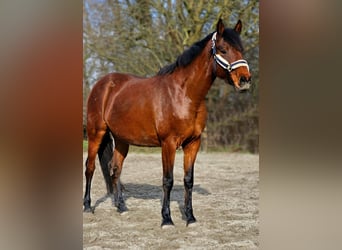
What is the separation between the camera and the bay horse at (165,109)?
1.44m

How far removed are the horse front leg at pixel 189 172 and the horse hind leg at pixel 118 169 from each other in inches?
10.8

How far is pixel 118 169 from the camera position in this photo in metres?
1.69

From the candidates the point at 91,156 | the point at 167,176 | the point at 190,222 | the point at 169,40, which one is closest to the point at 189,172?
the point at 167,176

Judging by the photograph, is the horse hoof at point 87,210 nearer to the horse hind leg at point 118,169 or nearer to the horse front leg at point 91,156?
the horse front leg at point 91,156

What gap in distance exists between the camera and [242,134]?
1597 mm

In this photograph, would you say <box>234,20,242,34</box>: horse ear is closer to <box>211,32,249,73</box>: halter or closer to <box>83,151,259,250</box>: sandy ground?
<box>211,32,249,73</box>: halter

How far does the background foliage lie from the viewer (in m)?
1.51

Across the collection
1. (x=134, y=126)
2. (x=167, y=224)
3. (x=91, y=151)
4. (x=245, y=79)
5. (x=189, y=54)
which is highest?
(x=189, y=54)

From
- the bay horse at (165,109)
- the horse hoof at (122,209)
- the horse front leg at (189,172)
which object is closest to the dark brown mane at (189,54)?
the bay horse at (165,109)

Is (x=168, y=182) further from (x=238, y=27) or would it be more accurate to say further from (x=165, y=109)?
(x=238, y=27)

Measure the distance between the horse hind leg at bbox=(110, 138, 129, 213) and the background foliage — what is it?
0.91 feet

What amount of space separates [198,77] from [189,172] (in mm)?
397
